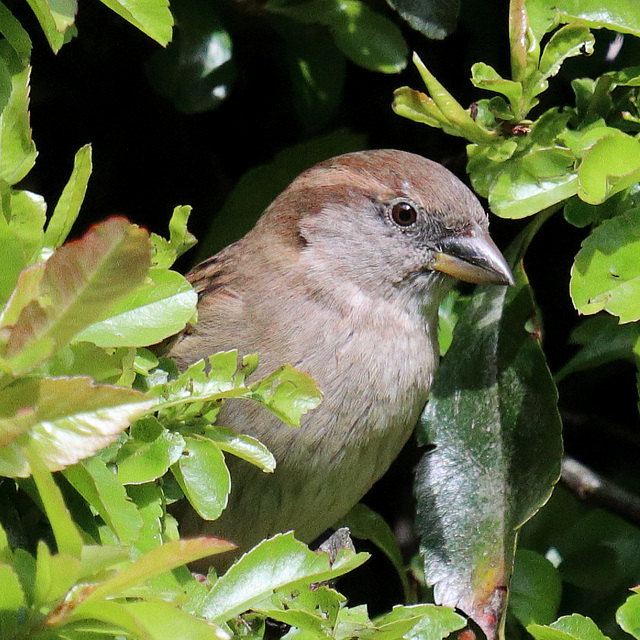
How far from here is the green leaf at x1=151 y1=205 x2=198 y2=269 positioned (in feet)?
3.73

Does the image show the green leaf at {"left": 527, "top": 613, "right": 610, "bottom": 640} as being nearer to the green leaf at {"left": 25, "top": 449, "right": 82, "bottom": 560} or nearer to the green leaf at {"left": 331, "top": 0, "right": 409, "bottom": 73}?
the green leaf at {"left": 25, "top": 449, "right": 82, "bottom": 560}

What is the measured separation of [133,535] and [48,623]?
179 mm

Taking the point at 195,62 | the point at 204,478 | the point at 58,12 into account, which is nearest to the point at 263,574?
the point at 204,478

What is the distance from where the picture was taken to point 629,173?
1299 mm

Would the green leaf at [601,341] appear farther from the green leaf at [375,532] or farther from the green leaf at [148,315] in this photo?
the green leaf at [148,315]

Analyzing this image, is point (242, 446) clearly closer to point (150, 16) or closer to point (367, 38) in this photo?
point (150, 16)

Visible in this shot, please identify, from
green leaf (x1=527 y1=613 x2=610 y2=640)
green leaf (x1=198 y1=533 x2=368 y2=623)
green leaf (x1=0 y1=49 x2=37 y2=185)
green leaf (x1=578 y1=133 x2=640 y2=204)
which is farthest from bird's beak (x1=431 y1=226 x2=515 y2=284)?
green leaf (x1=0 y1=49 x2=37 y2=185)

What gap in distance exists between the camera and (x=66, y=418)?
746 mm

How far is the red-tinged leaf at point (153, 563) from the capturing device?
724 mm

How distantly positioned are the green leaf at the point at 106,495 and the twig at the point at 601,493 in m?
1.17

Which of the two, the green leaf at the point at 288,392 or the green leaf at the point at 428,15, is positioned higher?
the green leaf at the point at 428,15

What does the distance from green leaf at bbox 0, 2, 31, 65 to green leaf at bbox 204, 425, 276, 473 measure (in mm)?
445

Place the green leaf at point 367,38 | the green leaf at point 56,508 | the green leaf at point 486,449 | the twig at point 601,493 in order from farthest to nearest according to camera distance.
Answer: the twig at point 601,493 < the green leaf at point 367,38 < the green leaf at point 486,449 < the green leaf at point 56,508

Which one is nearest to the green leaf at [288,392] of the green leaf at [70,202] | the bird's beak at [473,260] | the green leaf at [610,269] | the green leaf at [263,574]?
the green leaf at [263,574]
